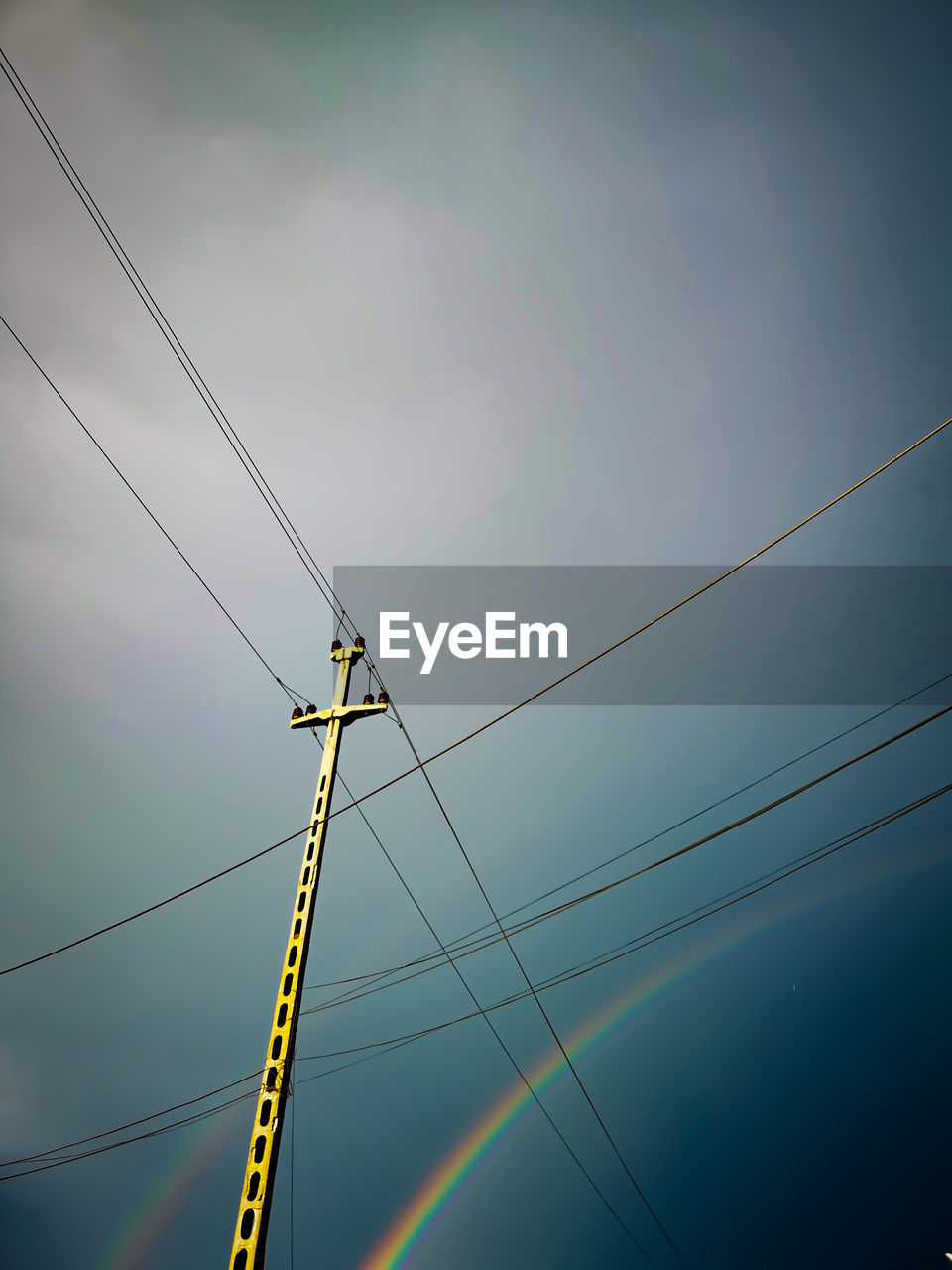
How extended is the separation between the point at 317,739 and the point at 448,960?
7068 millimetres

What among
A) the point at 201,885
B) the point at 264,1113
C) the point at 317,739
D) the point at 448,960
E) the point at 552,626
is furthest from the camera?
the point at 552,626

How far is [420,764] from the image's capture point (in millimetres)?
12242

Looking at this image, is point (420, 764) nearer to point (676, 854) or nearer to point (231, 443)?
point (676, 854)

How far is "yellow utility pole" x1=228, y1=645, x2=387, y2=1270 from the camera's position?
25.5ft

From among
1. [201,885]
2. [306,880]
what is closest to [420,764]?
[306,880]

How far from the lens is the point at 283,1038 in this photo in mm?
9109

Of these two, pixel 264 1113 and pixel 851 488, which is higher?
pixel 851 488

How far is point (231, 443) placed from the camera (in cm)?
1323

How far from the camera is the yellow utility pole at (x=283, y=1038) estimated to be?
7.78 m

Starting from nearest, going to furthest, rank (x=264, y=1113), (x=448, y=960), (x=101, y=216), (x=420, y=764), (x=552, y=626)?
(x=264, y=1113) → (x=101, y=216) → (x=420, y=764) → (x=448, y=960) → (x=552, y=626)

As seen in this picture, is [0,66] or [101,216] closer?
[0,66]

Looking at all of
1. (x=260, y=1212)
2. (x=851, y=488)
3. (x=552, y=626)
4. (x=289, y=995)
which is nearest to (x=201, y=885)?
(x=289, y=995)

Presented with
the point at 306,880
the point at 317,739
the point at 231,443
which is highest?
the point at 231,443

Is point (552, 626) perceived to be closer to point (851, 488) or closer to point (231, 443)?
point (231, 443)
